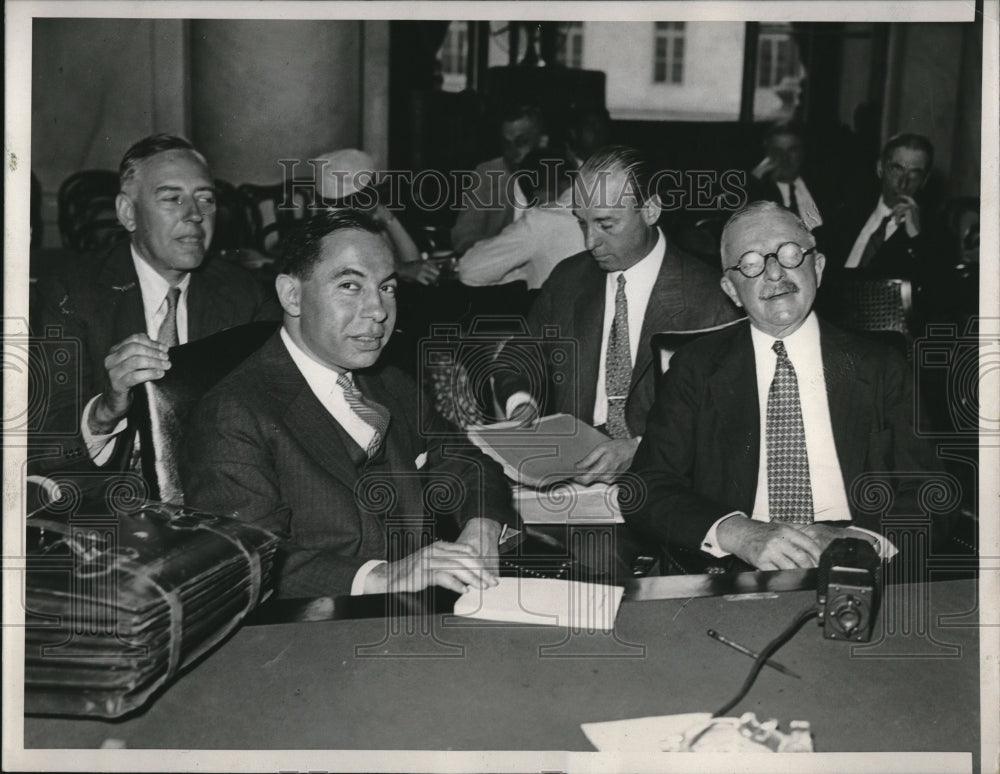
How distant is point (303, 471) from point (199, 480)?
21 cm

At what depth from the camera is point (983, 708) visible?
1868 mm

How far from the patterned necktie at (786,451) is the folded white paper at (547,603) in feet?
2.56

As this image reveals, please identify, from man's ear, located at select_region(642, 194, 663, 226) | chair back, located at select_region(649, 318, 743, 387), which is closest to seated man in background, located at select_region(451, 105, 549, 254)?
man's ear, located at select_region(642, 194, 663, 226)

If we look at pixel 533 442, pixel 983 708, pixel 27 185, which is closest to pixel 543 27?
pixel 533 442

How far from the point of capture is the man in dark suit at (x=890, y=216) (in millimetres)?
5160

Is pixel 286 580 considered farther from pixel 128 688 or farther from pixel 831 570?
pixel 831 570

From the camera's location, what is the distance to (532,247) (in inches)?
170

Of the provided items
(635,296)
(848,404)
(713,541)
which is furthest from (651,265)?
(713,541)

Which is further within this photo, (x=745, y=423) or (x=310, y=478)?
(x=745, y=423)

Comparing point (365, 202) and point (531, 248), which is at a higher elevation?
point (365, 202)

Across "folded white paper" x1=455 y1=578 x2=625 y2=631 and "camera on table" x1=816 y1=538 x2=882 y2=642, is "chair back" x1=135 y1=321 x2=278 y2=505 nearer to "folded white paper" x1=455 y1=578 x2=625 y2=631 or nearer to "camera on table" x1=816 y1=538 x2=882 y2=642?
"folded white paper" x1=455 y1=578 x2=625 y2=631

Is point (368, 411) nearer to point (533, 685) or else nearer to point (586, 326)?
point (533, 685)

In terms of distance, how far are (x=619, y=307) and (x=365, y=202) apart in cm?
212

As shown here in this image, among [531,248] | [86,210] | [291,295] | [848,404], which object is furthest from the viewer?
[86,210]
